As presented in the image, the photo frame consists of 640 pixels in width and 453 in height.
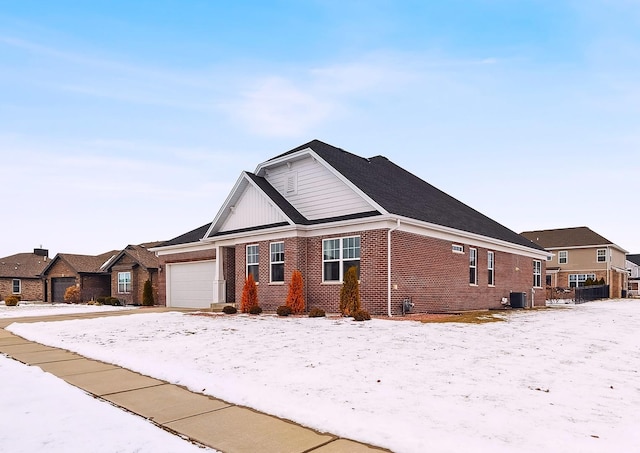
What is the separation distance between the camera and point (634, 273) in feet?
240

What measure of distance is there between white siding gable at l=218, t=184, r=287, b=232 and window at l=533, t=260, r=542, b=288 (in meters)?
18.3

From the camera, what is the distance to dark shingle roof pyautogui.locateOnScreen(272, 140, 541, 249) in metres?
17.5

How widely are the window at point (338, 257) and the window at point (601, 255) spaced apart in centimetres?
4044

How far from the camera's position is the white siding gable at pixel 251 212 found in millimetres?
19344

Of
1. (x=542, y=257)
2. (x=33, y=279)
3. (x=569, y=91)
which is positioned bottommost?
(x=33, y=279)

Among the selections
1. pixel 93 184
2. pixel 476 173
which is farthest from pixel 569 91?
pixel 93 184

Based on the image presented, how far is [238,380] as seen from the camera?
6773mm

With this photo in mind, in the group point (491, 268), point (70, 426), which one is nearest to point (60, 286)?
point (491, 268)

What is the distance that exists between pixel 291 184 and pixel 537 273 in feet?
60.3

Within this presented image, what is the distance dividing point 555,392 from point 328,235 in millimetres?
12046

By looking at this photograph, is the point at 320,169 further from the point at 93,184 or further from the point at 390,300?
the point at 93,184

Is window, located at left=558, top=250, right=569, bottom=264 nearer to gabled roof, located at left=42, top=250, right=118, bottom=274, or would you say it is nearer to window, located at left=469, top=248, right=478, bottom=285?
window, located at left=469, top=248, right=478, bottom=285

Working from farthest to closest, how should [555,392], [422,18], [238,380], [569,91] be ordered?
[569,91], [422,18], [238,380], [555,392]

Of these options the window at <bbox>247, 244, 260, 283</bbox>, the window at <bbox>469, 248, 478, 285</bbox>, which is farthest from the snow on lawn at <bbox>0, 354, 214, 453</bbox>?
the window at <bbox>469, 248, 478, 285</bbox>
